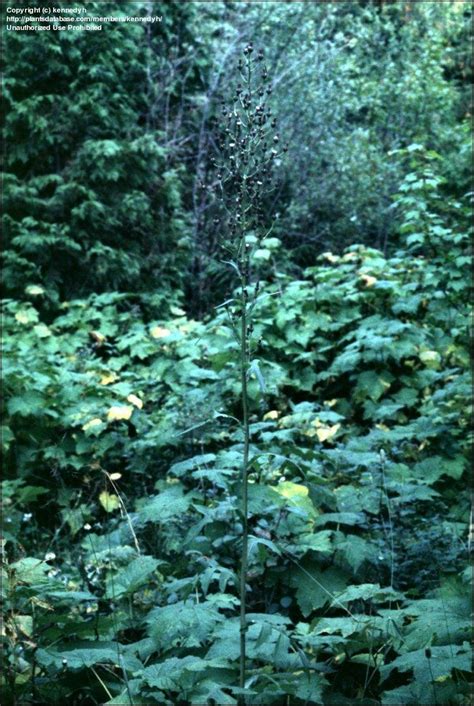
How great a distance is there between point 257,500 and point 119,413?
236cm

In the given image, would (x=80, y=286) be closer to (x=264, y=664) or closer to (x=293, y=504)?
(x=293, y=504)

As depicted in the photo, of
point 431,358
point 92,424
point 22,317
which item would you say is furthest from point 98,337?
point 431,358

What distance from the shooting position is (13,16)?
7.75 meters

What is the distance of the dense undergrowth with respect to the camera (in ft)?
7.37

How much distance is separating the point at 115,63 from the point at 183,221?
182cm

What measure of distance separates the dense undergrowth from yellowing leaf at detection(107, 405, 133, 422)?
24 mm

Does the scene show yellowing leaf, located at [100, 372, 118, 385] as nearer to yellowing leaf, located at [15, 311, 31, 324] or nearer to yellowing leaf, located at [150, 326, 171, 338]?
yellowing leaf, located at [150, 326, 171, 338]

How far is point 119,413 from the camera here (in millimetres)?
4879

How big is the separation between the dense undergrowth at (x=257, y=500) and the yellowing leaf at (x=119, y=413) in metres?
0.02

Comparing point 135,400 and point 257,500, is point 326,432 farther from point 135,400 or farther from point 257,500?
point 257,500

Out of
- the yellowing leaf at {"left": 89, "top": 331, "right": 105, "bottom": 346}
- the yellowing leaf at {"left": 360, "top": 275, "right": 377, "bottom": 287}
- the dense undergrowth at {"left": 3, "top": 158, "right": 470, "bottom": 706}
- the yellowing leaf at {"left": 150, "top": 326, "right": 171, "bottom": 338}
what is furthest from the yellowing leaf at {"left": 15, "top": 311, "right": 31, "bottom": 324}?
the yellowing leaf at {"left": 360, "top": 275, "right": 377, "bottom": 287}

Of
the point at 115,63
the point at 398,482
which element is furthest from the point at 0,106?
the point at 398,482

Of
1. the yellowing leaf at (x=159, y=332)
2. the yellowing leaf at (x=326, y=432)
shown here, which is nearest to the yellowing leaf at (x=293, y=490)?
the yellowing leaf at (x=326, y=432)

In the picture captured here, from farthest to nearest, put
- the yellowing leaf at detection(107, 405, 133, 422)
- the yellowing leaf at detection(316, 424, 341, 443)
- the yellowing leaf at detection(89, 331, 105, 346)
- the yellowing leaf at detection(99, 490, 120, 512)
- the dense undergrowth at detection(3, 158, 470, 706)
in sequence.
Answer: the yellowing leaf at detection(89, 331, 105, 346), the yellowing leaf at detection(107, 405, 133, 422), the yellowing leaf at detection(316, 424, 341, 443), the yellowing leaf at detection(99, 490, 120, 512), the dense undergrowth at detection(3, 158, 470, 706)
